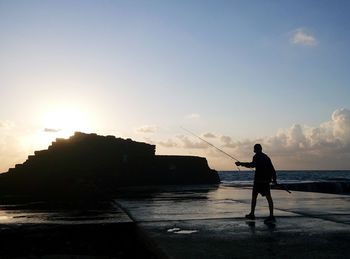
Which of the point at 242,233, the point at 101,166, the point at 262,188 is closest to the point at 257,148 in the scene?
the point at 262,188

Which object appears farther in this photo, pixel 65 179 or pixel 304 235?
pixel 65 179

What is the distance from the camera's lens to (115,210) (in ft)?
37.8

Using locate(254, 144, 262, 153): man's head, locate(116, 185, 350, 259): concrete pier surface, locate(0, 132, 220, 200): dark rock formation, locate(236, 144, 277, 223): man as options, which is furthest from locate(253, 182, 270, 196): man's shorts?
locate(0, 132, 220, 200): dark rock formation

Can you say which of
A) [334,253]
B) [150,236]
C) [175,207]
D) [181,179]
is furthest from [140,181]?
[334,253]

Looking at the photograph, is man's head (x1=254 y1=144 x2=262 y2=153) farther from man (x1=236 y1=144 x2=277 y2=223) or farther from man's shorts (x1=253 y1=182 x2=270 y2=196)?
man's shorts (x1=253 y1=182 x2=270 y2=196)

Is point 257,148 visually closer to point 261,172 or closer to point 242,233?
point 261,172

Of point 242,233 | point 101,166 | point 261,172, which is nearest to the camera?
point 242,233

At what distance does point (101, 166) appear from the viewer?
26.9 meters

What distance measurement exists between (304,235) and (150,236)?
97.1 inches

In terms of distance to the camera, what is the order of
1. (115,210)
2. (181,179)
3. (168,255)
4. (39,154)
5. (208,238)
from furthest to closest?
(181,179) < (39,154) < (115,210) < (208,238) < (168,255)

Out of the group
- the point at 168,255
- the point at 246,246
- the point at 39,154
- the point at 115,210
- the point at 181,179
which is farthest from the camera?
the point at 181,179

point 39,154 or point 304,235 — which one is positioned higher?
point 39,154

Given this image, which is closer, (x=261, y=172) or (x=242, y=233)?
(x=242, y=233)

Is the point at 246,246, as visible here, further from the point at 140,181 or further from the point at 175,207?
the point at 140,181
